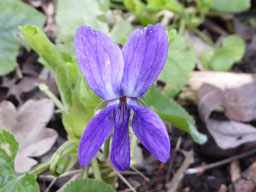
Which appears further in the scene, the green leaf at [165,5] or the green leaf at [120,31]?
the green leaf at [165,5]

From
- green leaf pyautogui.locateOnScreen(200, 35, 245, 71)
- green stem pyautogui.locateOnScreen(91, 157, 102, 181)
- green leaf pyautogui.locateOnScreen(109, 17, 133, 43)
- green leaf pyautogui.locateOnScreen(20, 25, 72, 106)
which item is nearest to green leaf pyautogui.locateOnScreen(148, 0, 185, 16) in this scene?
green leaf pyautogui.locateOnScreen(109, 17, 133, 43)

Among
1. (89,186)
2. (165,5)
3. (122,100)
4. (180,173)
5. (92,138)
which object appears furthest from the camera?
(165,5)

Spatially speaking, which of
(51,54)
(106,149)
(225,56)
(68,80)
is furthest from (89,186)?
(225,56)

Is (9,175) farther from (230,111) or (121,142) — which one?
(230,111)

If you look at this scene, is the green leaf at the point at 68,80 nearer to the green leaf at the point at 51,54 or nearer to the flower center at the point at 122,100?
the green leaf at the point at 51,54

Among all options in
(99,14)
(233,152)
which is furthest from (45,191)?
(99,14)

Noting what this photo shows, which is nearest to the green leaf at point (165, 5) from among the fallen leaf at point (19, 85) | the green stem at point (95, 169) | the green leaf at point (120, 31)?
the green leaf at point (120, 31)

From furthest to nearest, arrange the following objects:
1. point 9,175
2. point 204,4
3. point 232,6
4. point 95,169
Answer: point 232,6, point 204,4, point 95,169, point 9,175
